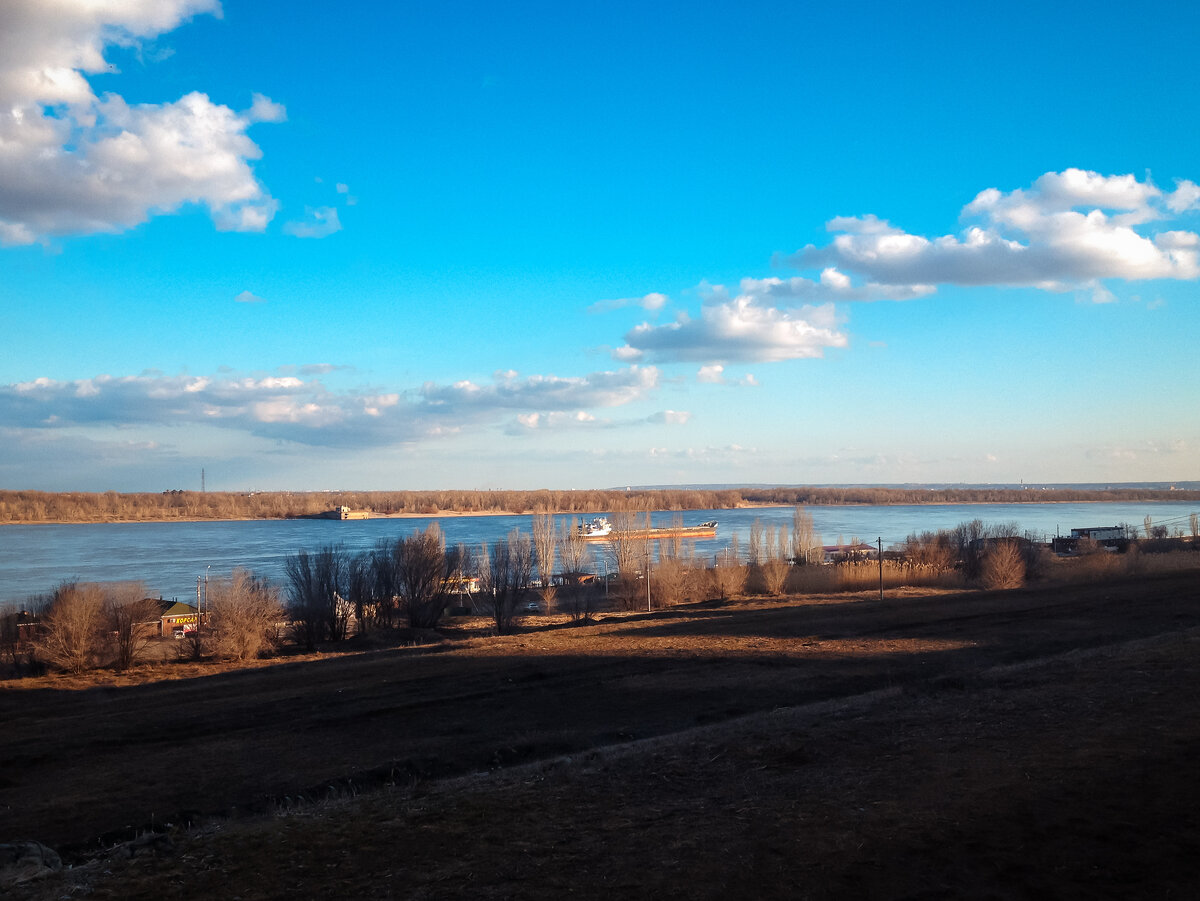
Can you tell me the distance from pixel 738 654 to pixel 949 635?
6.39 m

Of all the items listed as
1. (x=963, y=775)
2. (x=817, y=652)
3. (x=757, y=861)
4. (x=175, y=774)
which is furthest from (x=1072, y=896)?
(x=817, y=652)

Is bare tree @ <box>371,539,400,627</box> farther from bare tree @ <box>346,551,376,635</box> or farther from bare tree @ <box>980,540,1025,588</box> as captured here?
bare tree @ <box>980,540,1025,588</box>

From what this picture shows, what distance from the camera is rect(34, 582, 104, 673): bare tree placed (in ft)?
93.2

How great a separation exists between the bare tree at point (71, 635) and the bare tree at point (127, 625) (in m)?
0.53

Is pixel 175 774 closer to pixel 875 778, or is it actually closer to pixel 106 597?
pixel 875 778

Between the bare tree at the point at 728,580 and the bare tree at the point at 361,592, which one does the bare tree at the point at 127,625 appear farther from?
the bare tree at the point at 728,580

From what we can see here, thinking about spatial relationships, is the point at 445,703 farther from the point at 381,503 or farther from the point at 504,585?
the point at 381,503

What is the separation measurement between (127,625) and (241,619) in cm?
371

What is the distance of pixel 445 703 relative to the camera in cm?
1608

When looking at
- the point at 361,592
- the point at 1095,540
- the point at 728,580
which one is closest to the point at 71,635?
the point at 361,592

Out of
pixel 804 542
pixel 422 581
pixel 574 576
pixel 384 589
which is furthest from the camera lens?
pixel 804 542

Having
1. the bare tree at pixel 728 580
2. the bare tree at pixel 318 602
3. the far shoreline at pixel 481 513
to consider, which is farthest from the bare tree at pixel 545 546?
the far shoreline at pixel 481 513

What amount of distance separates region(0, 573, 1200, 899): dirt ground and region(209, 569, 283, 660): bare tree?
35.1 ft

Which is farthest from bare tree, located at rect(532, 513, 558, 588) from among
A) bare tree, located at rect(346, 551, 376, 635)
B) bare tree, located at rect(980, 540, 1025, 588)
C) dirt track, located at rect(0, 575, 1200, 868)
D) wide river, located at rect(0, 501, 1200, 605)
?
bare tree, located at rect(980, 540, 1025, 588)
